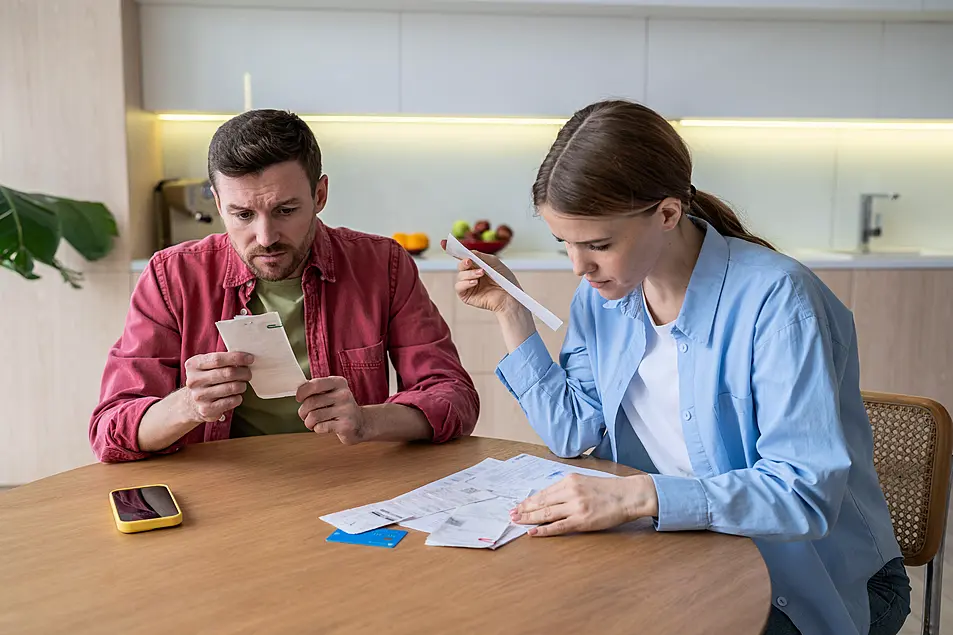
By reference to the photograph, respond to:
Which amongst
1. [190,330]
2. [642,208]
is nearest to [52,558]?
[190,330]

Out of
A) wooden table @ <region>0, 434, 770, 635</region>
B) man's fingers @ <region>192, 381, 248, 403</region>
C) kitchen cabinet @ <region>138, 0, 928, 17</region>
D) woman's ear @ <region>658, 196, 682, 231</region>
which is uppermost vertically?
kitchen cabinet @ <region>138, 0, 928, 17</region>

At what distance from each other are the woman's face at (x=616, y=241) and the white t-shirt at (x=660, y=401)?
158 mm

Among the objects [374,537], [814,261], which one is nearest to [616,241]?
[374,537]

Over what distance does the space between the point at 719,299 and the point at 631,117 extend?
1.10 feet

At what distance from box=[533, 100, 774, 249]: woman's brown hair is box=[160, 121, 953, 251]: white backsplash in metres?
2.75

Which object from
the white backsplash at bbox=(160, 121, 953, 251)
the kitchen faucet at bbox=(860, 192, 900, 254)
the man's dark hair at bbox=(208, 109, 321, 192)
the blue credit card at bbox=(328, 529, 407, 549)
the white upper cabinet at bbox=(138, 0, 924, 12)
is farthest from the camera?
the kitchen faucet at bbox=(860, 192, 900, 254)

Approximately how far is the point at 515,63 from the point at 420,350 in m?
2.28

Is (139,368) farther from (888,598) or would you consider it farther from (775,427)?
(888,598)

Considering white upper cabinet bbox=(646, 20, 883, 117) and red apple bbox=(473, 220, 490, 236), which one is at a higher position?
white upper cabinet bbox=(646, 20, 883, 117)

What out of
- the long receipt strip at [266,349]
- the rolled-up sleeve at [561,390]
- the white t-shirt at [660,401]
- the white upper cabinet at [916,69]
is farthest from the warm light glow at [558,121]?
the long receipt strip at [266,349]

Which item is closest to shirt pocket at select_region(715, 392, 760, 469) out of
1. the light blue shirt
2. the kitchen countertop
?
the light blue shirt

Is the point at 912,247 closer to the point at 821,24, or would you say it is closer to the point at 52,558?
the point at 821,24

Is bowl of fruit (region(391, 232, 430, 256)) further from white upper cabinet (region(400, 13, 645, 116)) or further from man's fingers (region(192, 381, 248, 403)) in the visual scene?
man's fingers (region(192, 381, 248, 403))

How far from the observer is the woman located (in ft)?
4.38
